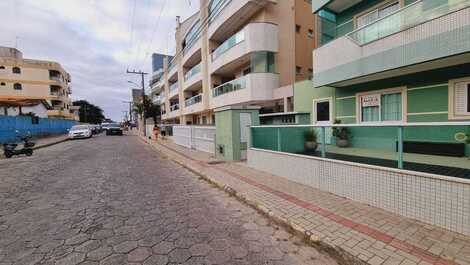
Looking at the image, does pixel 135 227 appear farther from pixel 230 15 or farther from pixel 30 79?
pixel 30 79

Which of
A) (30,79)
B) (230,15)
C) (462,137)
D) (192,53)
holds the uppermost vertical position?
(30,79)

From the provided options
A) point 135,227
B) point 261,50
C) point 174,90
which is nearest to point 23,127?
point 174,90

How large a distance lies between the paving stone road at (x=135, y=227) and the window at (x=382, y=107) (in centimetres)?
718

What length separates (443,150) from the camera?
514 cm

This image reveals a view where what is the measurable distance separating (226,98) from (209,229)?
13.8m

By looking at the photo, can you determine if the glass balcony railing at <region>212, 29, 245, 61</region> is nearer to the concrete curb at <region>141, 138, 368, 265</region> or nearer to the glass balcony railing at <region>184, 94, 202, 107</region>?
the glass balcony railing at <region>184, 94, 202, 107</region>

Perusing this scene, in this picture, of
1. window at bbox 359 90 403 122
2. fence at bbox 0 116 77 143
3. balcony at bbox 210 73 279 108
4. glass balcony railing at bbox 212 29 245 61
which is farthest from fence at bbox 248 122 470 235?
fence at bbox 0 116 77 143

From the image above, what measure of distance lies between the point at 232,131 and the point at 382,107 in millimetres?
6038

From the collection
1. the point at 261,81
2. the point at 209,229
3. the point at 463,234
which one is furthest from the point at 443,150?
the point at 261,81

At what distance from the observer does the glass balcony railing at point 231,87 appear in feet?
48.1

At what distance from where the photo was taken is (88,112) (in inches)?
3221

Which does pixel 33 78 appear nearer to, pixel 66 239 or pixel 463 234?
pixel 66 239

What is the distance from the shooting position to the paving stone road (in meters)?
2.75

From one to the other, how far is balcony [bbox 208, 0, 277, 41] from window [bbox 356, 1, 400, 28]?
6724 millimetres
